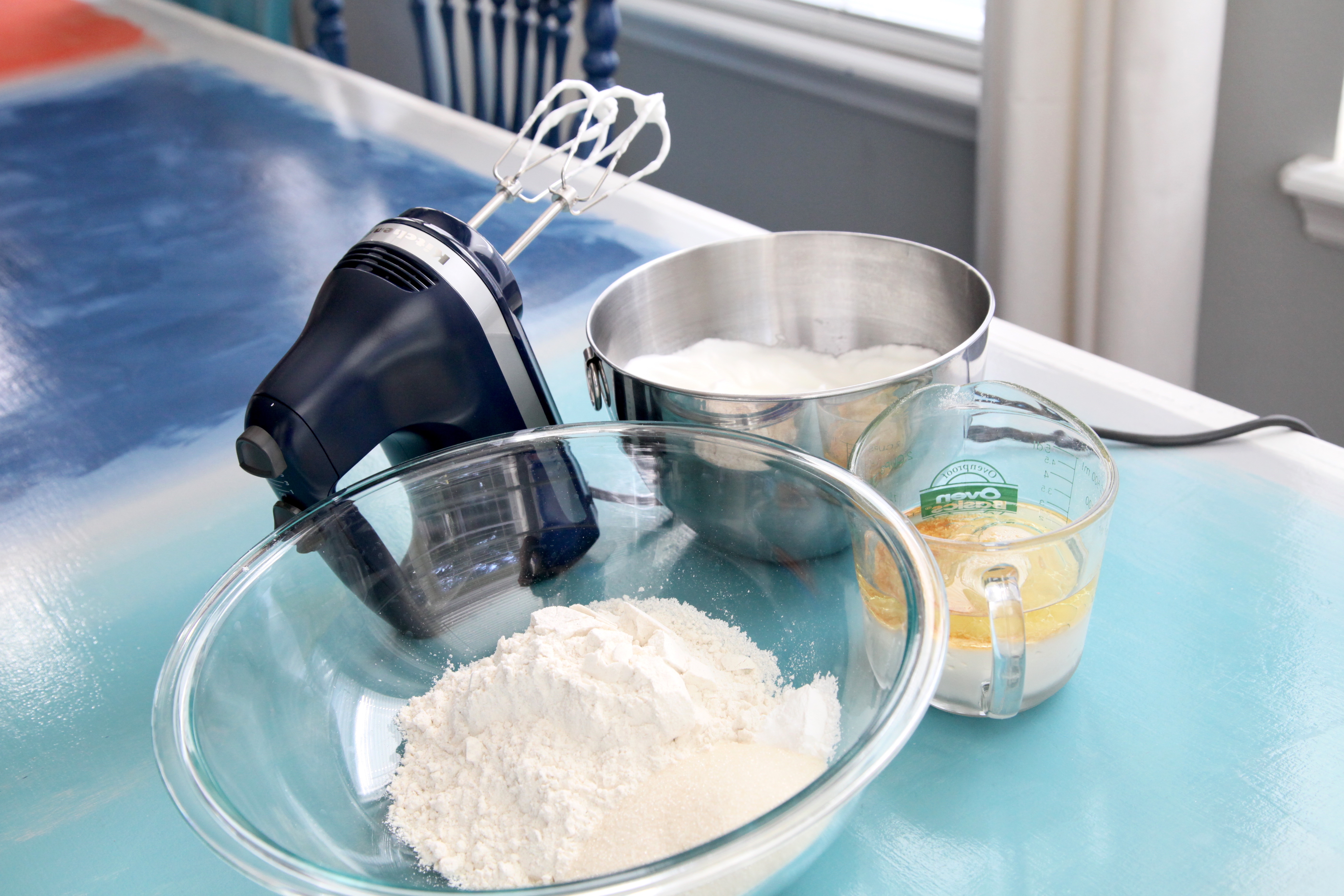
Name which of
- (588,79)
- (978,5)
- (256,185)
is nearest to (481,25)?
(588,79)

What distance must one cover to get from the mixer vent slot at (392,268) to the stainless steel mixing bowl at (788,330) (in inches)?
3.3

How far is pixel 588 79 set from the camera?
4.16 feet

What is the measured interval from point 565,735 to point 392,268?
0.22 metres

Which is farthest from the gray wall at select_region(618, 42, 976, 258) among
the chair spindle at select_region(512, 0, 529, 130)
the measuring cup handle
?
the measuring cup handle

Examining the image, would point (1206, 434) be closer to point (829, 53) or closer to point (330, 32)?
point (829, 53)

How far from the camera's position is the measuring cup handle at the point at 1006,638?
0.35 m

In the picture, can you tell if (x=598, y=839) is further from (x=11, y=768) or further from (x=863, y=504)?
(x=11, y=768)

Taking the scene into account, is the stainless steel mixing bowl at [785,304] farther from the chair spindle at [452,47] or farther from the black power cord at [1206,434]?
the chair spindle at [452,47]

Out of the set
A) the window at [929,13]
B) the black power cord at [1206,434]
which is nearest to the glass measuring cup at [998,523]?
the black power cord at [1206,434]

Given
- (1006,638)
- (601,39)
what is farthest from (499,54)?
(1006,638)

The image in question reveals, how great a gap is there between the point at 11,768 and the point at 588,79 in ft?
3.33

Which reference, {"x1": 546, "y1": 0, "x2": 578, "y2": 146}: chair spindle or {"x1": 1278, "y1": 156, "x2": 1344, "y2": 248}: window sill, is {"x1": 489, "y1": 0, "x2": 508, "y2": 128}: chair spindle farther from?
{"x1": 1278, "y1": 156, "x2": 1344, "y2": 248}: window sill

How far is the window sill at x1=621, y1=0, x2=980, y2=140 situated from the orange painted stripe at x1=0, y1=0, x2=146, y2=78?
776 mm

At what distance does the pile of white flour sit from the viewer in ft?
1.19
